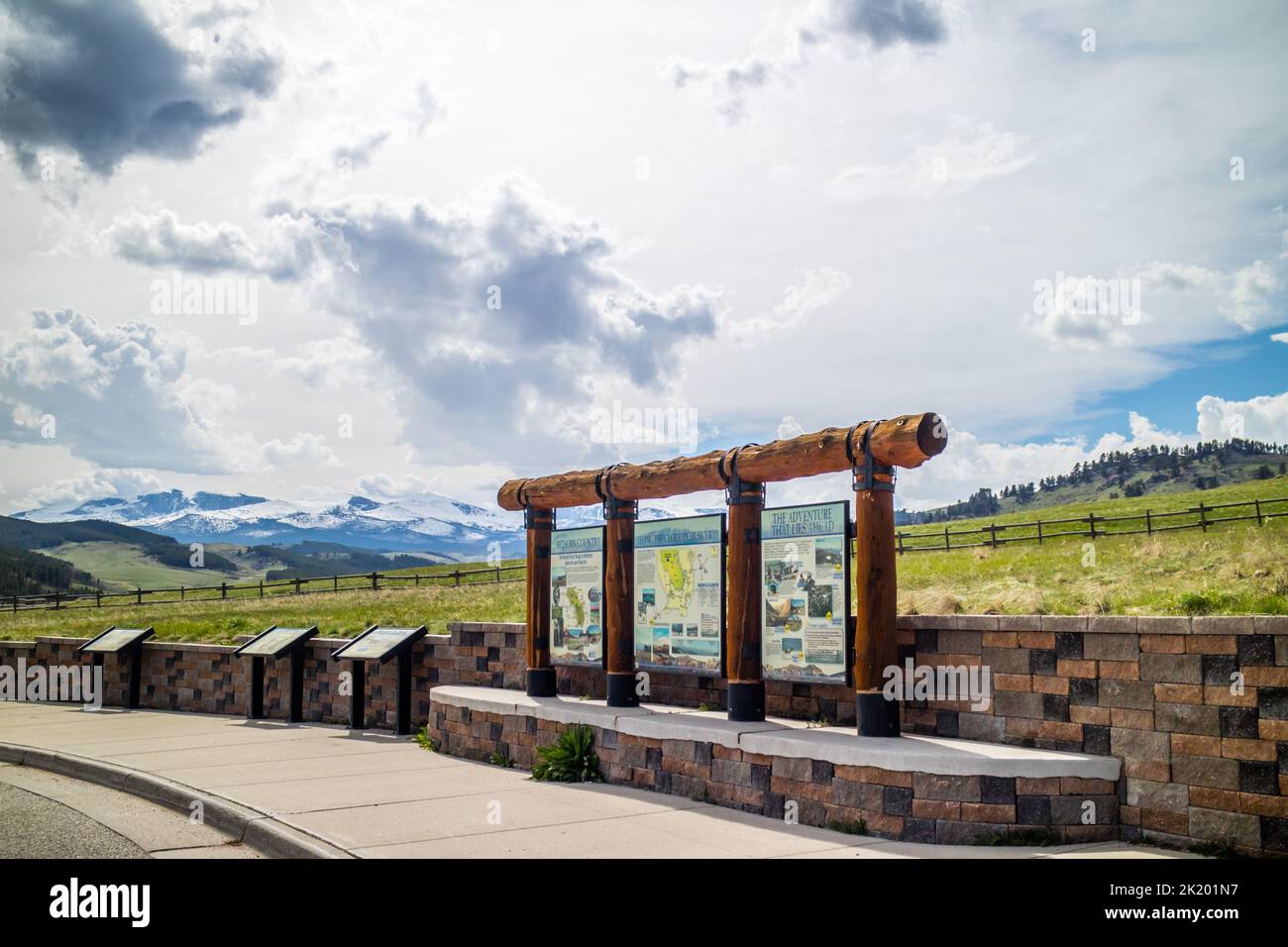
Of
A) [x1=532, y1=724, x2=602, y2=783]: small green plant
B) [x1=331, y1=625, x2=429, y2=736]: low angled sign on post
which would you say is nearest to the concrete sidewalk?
[x1=532, y1=724, x2=602, y2=783]: small green plant

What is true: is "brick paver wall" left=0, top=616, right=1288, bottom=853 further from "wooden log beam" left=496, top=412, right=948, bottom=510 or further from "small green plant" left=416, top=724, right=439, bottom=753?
"small green plant" left=416, top=724, right=439, bottom=753

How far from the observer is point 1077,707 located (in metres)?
7.57

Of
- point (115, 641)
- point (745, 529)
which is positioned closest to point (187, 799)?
point (745, 529)

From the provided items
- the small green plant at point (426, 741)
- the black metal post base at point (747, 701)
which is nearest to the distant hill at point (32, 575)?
the small green plant at point (426, 741)

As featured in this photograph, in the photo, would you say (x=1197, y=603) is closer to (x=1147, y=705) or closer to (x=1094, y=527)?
(x=1147, y=705)

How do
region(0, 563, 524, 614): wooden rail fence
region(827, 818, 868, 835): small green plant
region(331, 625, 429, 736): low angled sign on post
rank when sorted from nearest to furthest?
1. region(827, 818, 868, 835): small green plant
2. region(331, 625, 429, 736): low angled sign on post
3. region(0, 563, 524, 614): wooden rail fence

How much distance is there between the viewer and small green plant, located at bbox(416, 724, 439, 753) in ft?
42.2

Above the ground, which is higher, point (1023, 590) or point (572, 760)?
point (1023, 590)

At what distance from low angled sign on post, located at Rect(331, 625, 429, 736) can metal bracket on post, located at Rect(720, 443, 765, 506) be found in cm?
604

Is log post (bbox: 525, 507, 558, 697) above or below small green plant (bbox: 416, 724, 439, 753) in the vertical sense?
above

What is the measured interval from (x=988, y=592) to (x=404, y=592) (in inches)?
972

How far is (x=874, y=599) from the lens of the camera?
28.1 feet

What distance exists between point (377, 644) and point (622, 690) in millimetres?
4727

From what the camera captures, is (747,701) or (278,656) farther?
(278,656)
